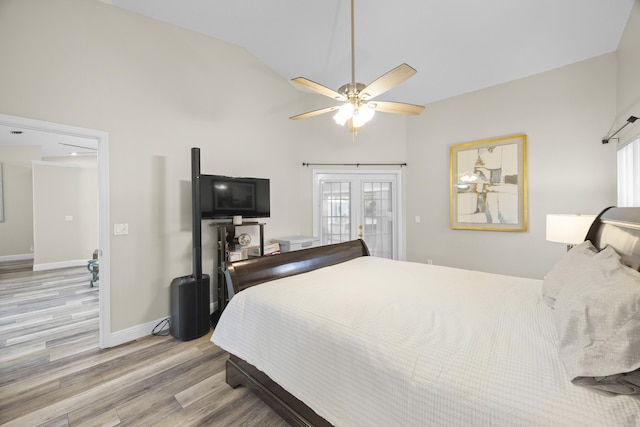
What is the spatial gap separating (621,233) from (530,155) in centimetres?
263

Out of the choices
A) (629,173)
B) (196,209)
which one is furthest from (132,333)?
(629,173)

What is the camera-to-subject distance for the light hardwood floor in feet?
5.44

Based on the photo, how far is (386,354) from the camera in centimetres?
108

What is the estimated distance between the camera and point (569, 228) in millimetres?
2447

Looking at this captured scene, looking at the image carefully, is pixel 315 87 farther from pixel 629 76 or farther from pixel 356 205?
pixel 629 76

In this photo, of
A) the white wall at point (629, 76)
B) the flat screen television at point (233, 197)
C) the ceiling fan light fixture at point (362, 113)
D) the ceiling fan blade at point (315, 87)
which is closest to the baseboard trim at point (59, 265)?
the flat screen television at point (233, 197)

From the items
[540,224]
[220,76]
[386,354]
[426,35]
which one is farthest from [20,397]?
[540,224]

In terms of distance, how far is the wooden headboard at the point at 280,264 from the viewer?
1.85 m

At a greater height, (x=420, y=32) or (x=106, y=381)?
(x=420, y=32)

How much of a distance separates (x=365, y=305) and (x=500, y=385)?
0.73 meters

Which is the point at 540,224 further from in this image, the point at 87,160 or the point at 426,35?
the point at 87,160

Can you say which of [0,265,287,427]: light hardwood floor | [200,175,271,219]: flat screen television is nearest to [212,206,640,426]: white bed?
[0,265,287,427]: light hardwood floor

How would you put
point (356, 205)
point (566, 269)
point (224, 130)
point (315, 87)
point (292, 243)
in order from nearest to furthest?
point (566, 269)
point (315, 87)
point (224, 130)
point (292, 243)
point (356, 205)

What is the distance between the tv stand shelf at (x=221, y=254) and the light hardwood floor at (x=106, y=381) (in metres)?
0.54
